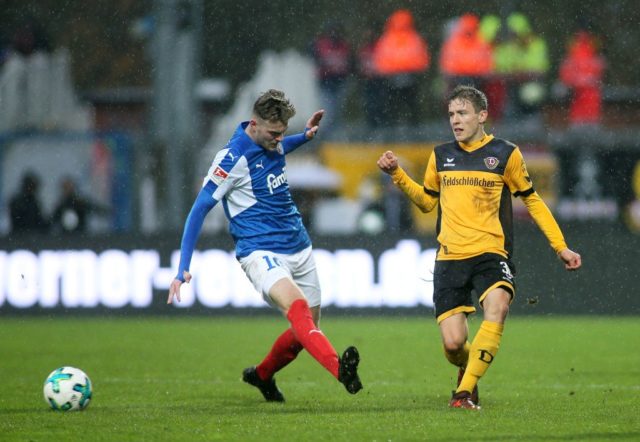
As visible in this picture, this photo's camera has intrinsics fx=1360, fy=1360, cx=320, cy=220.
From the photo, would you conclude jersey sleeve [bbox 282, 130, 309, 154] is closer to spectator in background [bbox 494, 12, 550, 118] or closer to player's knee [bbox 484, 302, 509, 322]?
player's knee [bbox 484, 302, 509, 322]

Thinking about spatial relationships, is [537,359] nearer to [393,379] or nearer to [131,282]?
[393,379]

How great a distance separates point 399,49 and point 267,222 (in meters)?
11.0

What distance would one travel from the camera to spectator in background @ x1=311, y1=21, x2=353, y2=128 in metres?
18.5

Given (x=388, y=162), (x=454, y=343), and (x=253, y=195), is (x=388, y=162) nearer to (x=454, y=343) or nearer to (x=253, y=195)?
(x=253, y=195)

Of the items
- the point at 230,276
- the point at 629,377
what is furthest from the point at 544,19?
the point at 629,377

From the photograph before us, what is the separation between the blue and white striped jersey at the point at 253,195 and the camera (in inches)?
316

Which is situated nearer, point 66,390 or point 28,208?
point 66,390

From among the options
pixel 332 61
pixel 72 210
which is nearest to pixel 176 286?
pixel 72 210

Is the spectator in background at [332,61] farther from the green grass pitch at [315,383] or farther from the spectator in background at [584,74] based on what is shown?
the green grass pitch at [315,383]

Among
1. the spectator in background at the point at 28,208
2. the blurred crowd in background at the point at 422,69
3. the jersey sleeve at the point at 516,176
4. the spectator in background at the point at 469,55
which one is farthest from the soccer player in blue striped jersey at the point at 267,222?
the spectator in background at the point at 469,55

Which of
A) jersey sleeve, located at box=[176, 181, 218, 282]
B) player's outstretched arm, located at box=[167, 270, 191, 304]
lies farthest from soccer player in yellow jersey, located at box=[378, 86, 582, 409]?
player's outstretched arm, located at box=[167, 270, 191, 304]

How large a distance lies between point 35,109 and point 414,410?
11828 mm

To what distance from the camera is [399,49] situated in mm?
18844

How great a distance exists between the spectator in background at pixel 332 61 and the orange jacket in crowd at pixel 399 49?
0.46 meters
